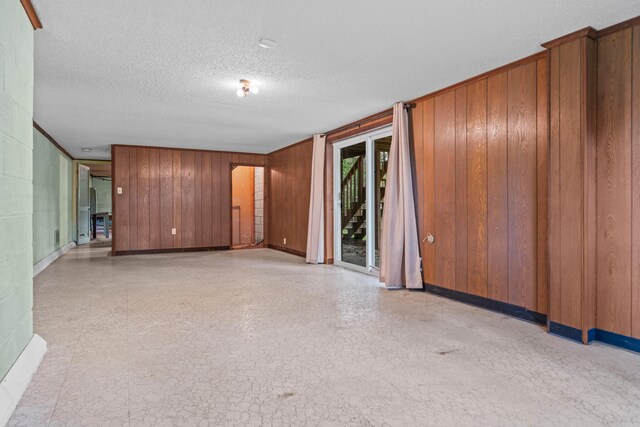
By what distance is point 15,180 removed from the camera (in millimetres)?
1988

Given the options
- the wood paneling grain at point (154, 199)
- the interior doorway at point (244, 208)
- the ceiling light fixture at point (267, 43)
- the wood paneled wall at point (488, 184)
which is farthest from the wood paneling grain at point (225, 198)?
the ceiling light fixture at point (267, 43)

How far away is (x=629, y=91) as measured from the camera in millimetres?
2479

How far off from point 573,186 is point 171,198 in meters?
7.06

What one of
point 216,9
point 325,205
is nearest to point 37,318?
point 216,9

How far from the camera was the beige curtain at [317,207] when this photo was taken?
607 centimetres

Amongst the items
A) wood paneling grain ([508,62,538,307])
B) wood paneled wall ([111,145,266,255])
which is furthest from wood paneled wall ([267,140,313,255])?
wood paneling grain ([508,62,538,307])

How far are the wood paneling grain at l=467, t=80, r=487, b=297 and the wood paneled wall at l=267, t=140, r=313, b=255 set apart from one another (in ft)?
11.4

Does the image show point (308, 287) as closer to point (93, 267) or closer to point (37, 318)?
point (37, 318)

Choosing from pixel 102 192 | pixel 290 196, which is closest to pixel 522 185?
pixel 290 196

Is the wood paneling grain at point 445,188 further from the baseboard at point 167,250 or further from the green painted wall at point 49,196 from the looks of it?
the green painted wall at point 49,196

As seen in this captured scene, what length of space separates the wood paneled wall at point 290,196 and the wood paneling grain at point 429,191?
287 cm

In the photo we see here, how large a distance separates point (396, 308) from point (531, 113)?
208cm

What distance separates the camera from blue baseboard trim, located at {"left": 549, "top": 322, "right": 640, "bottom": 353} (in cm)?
246

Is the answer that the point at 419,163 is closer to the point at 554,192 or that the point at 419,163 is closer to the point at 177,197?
the point at 554,192
